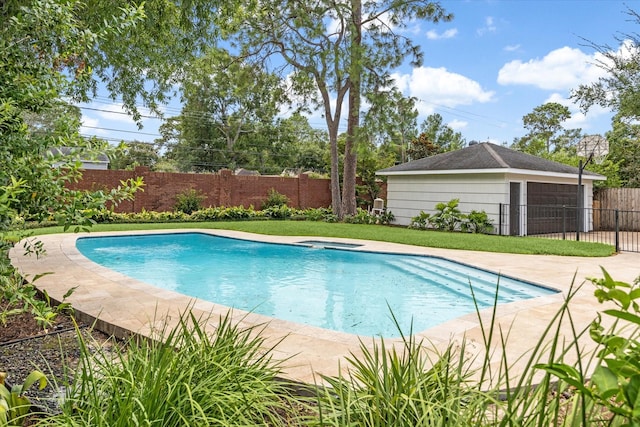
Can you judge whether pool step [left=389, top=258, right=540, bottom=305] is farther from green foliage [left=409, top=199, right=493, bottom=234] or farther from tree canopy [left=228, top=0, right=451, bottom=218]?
tree canopy [left=228, top=0, right=451, bottom=218]

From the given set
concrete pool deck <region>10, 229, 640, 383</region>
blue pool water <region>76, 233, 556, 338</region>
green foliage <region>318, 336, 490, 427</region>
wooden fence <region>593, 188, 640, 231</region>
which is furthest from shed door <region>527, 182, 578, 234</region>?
green foliage <region>318, 336, 490, 427</region>

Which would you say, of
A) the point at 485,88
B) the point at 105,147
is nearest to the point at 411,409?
the point at 105,147

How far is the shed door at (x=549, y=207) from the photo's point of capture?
1474 cm

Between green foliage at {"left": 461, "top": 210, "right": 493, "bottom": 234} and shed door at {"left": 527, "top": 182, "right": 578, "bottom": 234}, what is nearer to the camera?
green foliage at {"left": 461, "top": 210, "right": 493, "bottom": 234}

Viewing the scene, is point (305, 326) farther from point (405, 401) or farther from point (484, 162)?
point (484, 162)

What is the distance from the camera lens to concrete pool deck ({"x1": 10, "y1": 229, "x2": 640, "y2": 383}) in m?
3.50

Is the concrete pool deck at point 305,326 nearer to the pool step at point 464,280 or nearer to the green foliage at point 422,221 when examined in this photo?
the pool step at point 464,280

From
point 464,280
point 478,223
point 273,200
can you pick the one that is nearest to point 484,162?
point 478,223

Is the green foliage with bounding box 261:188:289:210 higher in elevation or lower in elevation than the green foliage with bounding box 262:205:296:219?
higher

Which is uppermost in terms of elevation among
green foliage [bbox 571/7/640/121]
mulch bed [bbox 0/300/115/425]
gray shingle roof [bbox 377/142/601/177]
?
green foliage [bbox 571/7/640/121]

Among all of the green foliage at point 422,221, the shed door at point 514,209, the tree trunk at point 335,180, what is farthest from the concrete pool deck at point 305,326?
the tree trunk at point 335,180

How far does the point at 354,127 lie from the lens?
16594mm

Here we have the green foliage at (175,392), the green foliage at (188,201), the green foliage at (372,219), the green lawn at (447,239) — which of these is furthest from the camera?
the green foliage at (188,201)

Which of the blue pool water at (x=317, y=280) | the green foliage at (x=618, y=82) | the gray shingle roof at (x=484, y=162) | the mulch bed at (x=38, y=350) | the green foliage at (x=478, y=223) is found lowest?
the blue pool water at (x=317, y=280)
